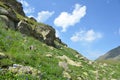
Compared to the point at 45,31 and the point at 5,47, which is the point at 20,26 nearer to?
the point at 45,31

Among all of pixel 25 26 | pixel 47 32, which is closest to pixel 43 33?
pixel 47 32

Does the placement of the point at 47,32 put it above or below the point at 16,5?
below

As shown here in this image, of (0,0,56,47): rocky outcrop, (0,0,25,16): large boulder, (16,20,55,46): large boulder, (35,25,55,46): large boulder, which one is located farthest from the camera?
(0,0,25,16): large boulder

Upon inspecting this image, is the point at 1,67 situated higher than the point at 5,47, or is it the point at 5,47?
the point at 5,47

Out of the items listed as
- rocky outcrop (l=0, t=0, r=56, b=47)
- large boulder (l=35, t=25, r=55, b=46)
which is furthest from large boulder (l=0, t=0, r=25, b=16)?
large boulder (l=35, t=25, r=55, b=46)

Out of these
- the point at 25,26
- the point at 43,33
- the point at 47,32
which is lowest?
the point at 25,26

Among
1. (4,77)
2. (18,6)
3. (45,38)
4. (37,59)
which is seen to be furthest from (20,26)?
(18,6)

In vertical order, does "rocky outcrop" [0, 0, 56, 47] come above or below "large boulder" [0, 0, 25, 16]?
below

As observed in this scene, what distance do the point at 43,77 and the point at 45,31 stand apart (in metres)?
31.3

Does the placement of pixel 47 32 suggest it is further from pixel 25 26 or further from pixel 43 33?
pixel 25 26

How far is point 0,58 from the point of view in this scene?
1470 cm

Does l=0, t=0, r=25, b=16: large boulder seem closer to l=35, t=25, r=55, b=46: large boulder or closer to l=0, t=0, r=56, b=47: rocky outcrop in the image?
l=0, t=0, r=56, b=47: rocky outcrop

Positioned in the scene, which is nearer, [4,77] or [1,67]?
[4,77]

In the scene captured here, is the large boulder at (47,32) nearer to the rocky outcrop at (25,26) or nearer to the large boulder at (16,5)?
the rocky outcrop at (25,26)
